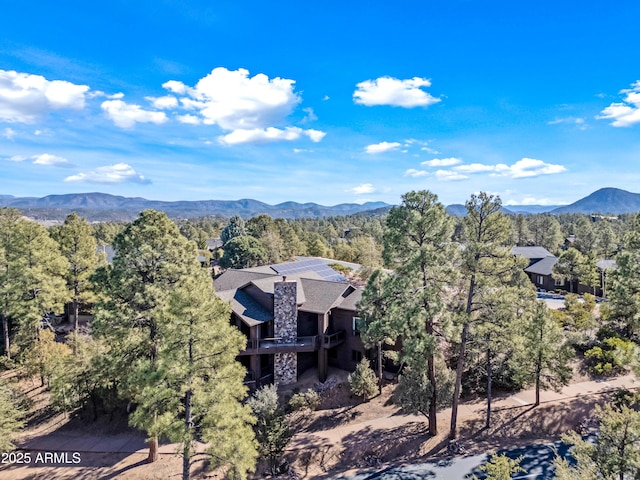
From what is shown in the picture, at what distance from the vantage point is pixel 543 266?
2472 inches

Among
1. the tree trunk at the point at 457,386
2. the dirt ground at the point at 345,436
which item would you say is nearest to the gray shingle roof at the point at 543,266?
the dirt ground at the point at 345,436

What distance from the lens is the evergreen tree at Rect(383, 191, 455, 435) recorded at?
18797 millimetres

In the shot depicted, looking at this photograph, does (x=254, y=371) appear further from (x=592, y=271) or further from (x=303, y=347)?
(x=592, y=271)

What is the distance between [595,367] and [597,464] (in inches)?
801

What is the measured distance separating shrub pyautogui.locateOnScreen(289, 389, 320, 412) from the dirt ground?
50 cm

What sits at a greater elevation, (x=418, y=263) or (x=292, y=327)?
(x=418, y=263)

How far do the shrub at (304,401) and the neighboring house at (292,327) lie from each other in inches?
123

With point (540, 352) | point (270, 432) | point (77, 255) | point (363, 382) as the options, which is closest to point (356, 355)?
point (363, 382)

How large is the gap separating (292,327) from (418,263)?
12832mm

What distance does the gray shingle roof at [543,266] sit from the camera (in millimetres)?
61162

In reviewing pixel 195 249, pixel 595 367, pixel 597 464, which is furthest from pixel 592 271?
pixel 195 249

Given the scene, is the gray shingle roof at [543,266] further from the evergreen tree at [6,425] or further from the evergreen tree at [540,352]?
the evergreen tree at [6,425]

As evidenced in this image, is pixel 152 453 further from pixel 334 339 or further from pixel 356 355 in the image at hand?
pixel 356 355

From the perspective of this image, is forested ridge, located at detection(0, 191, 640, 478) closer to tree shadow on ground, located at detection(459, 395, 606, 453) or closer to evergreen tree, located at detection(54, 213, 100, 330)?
tree shadow on ground, located at detection(459, 395, 606, 453)
